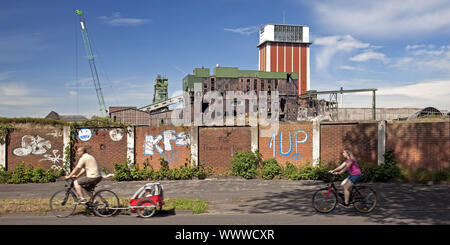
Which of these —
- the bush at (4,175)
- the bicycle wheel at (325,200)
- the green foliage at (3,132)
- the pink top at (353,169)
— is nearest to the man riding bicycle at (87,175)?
the bicycle wheel at (325,200)

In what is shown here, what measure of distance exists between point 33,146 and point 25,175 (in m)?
1.48

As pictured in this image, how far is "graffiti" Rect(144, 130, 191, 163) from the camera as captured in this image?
58.6ft

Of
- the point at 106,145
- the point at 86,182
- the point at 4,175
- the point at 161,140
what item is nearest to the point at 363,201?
the point at 86,182

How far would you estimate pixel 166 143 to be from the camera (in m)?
17.9

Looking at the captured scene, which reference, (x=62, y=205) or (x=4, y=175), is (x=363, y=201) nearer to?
(x=62, y=205)

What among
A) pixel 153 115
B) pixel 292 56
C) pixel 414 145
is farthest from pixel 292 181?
pixel 292 56

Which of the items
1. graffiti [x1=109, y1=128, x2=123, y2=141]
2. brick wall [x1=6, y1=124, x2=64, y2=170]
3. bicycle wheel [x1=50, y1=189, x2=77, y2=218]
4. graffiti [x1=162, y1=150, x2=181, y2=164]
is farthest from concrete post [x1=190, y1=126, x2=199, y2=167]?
bicycle wheel [x1=50, y1=189, x2=77, y2=218]

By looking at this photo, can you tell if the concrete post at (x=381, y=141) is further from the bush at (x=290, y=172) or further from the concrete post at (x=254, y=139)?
the concrete post at (x=254, y=139)

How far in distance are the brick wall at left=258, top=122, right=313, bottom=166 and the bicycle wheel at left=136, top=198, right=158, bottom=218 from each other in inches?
372

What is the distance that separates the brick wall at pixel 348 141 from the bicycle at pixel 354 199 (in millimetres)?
7455
